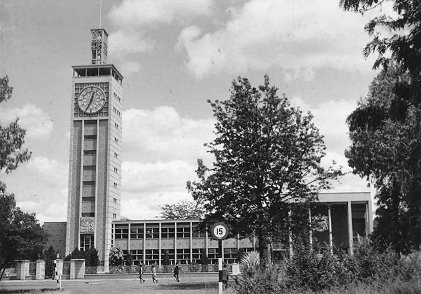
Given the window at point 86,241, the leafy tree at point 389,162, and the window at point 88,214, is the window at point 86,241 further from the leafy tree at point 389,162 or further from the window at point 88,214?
the leafy tree at point 389,162

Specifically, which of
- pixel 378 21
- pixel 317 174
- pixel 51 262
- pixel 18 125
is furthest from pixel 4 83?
pixel 51 262

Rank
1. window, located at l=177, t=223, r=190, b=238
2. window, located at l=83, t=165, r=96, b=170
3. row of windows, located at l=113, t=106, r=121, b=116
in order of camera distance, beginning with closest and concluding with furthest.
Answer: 1. window, located at l=177, t=223, r=190, b=238
2. window, located at l=83, t=165, r=96, b=170
3. row of windows, located at l=113, t=106, r=121, b=116

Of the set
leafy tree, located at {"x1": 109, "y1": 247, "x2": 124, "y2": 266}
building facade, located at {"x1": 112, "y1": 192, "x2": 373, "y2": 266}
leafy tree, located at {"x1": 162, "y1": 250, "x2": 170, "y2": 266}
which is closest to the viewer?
leafy tree, located at {"x1": 162, "y1": 250, "x2": 170, "y2": 266}

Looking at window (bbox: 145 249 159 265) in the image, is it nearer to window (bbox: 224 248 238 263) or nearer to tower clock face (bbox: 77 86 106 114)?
window (bbox: 224 248 238 263)

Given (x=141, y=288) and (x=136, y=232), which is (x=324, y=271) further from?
(x=136, y=232)

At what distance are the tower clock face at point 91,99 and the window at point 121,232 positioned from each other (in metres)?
20.9

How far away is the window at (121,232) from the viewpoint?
93250 mm

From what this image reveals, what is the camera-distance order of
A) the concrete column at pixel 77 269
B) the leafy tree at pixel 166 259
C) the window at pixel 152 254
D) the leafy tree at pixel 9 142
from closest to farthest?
the leafy tree at pixel 9 142 → the concrete column at pixel 77 269 → the leafy tree at pixel 166 259 → the window at pixel 152 254

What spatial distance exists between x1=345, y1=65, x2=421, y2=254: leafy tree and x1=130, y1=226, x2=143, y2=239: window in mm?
54609

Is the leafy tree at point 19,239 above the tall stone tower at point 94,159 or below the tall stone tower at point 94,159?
below

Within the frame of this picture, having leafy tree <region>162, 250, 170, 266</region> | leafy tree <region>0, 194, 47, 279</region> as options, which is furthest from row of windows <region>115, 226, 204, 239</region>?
leafy tree <region>0, 194, 47, 279</region>

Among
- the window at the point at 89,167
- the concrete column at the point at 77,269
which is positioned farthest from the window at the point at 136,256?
the concrete column at the point at 77,269

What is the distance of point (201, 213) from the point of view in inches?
1416

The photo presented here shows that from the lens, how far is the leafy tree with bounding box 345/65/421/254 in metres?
29.8
